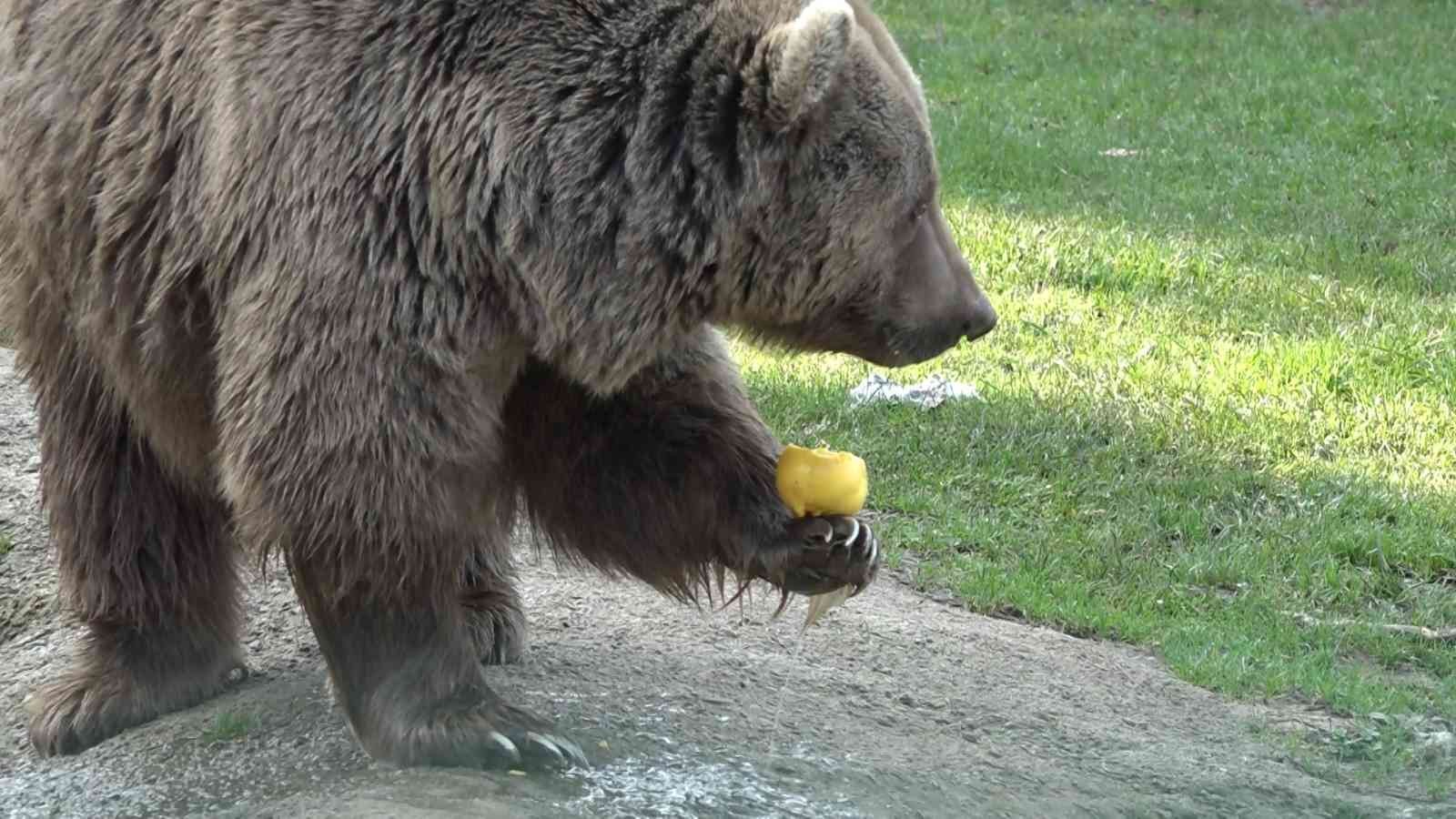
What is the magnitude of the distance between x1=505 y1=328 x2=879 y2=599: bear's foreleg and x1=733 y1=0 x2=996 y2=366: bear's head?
254mm

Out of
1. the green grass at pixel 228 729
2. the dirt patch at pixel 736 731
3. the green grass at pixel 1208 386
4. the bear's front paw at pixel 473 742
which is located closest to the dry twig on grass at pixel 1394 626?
the green grass at pixel 1208 386

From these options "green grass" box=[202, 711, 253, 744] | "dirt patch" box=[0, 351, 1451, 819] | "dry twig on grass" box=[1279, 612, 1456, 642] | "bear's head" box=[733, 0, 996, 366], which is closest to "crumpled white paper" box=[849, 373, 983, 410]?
"dirt patch" box=[0, 351, 1451, 819]

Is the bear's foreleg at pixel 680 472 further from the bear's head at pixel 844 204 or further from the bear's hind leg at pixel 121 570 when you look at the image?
the bear's hind leg at pixel 121 570

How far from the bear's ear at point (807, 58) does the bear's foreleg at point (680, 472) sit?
27.4 inches

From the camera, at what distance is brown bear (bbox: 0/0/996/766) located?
3.61m

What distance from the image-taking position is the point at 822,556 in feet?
13.4

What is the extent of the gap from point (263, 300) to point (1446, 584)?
3.76 m

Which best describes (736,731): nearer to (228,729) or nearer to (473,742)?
(473,742)

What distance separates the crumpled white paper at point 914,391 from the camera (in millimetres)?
7016

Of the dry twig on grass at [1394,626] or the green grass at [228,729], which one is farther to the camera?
the dry twig on grass at [1394,626]

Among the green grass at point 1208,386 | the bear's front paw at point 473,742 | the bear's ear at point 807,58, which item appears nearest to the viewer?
the bear's ear at point 807,58

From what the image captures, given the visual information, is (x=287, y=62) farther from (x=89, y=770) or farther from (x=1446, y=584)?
(x=1446, y=584)

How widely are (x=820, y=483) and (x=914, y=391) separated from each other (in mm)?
3059

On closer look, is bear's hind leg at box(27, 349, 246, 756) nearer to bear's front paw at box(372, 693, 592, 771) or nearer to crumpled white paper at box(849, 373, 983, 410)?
Result: bear's front paw at box(372, 693, 592, 771)
